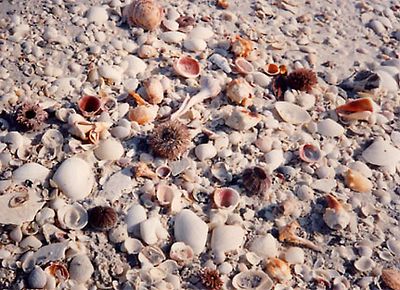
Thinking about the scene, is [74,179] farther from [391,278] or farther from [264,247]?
[391,278]

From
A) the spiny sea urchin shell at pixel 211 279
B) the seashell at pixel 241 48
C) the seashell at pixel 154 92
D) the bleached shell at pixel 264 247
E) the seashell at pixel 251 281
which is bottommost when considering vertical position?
the seashell at pixel 251 281

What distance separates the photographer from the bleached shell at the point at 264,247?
2.11 meters

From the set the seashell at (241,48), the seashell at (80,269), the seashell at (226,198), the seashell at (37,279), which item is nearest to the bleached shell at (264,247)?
the seashell at (226,198)

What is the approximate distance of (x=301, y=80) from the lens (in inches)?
104

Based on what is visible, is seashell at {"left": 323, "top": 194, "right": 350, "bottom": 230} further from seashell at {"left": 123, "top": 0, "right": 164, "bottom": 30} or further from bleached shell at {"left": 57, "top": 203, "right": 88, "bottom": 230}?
seashell at {"left": 123, "top": 0, "right": 164, "bottom": 30}

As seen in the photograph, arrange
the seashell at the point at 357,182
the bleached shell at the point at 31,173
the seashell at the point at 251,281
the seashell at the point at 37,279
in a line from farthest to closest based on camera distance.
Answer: the seashell at the point at 357,182
the bleached shell at the point at 31,173
the seashell at the point at 251,281
the seashell at the point at 37,279

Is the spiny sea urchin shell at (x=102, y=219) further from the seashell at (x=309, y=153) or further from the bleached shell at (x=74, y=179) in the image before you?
the seashell at (x=309, y=153)

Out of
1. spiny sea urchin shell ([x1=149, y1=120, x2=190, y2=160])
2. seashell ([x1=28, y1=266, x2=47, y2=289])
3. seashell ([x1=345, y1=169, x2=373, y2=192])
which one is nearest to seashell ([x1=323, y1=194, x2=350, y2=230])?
seashell ([x1=345, y1=169, x2=373, y2=192])

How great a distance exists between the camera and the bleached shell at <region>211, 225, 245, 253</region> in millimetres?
2082

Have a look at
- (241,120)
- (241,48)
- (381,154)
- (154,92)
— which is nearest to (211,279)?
(241,120)

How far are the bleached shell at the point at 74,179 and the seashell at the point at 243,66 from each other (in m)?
0.84

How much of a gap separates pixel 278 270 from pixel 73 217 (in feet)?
2.30

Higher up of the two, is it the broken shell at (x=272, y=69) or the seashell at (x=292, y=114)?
the broken shell at (x=272, y=69)

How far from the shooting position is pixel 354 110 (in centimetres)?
262
